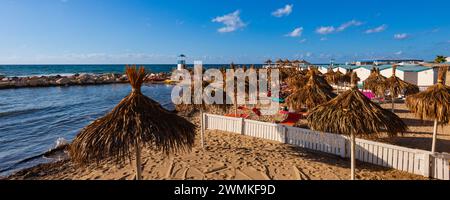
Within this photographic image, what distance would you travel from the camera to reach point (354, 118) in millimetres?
5992

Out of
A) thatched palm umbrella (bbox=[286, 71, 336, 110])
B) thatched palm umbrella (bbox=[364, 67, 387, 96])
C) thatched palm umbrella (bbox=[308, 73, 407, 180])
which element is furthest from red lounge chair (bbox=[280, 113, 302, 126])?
thatched palm umbrella (bbox=[364, 67, 387, 96])

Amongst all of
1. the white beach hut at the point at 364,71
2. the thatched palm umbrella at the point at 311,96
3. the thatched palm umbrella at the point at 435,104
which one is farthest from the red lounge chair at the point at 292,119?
the white beach hut at the point at 364,71

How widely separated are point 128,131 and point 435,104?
8607 mm

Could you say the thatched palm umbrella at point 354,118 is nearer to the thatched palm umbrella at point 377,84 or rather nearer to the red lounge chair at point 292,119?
the red lounge chair at point 292,119

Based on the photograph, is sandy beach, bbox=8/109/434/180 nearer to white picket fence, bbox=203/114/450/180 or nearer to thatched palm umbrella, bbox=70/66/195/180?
white picket fence, bbox=203/114/450/180

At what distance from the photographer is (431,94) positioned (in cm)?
812

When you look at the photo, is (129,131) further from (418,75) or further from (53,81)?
(53,81)

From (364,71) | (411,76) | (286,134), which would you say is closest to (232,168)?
(286,134)

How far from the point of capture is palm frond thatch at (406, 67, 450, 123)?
7.75 meters

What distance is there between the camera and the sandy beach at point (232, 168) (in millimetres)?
7204

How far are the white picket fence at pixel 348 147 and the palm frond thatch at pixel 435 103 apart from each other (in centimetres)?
154
